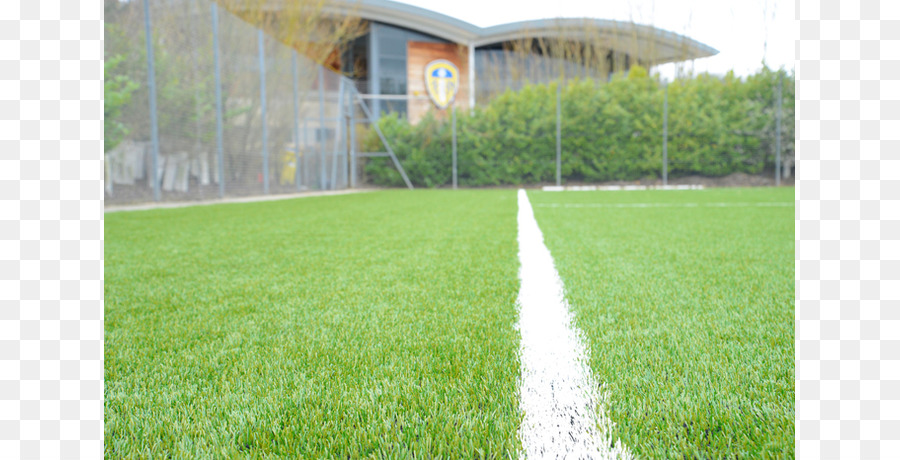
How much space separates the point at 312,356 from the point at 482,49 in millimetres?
24150

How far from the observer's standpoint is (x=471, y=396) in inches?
40.4

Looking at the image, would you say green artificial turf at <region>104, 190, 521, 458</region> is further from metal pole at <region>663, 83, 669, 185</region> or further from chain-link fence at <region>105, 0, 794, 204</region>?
metal pole at <region>663, 83, 669, 185</region>

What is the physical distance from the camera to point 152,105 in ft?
24.5

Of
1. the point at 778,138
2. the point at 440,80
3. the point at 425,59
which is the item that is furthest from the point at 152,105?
the point at 425,59

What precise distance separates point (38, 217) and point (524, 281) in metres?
1.75

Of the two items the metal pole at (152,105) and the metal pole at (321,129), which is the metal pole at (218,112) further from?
the metal pole at (321,129)

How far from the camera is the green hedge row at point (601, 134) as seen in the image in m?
14.3

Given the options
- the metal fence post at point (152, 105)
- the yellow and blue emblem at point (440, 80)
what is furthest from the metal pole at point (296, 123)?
the yellow and blue emblem at point (440, 80)

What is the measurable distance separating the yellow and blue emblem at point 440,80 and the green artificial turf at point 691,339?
19886mm

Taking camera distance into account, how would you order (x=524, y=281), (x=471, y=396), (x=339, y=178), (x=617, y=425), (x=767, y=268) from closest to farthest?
(x=617, y=425) → (x=471, y=396) → (x=524, y=281) → (x=767, y=268) → (x=339, y=178)

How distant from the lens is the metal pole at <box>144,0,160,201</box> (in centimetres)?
738

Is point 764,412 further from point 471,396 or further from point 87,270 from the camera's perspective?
point 87,270

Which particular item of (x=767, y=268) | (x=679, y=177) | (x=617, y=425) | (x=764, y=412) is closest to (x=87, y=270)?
(x=617, y=425)

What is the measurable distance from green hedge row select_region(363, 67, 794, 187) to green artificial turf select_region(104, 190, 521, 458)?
12675mm
